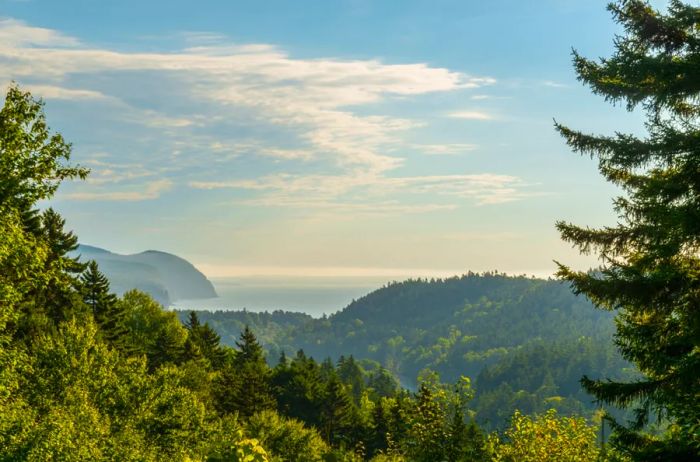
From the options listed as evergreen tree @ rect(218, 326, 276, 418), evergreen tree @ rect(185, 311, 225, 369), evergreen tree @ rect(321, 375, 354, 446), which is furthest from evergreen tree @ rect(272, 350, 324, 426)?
evergreen tree @ rect(218, 326, 276, 418)

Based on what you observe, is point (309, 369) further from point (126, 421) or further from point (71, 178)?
point (71, 178)

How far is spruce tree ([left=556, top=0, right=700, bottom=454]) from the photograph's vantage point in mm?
14500

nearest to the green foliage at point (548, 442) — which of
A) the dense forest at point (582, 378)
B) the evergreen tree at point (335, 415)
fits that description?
the dense forest at point (582, 378)

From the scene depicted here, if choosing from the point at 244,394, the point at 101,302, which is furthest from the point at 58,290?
the point at 244,394

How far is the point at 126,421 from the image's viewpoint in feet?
128

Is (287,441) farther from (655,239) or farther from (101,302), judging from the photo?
(655,239)

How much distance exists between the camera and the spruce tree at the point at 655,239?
14500mm

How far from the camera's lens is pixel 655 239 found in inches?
592

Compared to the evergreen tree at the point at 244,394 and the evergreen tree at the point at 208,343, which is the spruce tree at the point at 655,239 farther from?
the evergreen tree at the point at 208,343

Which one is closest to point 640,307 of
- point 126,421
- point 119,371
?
point 126,421

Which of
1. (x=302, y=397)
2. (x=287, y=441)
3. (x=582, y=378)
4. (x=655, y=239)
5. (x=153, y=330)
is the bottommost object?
(x=302, y=397)

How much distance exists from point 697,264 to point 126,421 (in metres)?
32.9

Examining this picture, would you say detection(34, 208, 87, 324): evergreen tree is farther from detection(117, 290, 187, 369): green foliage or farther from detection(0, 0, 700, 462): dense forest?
detection(117, 290, 187, 369): green foliage

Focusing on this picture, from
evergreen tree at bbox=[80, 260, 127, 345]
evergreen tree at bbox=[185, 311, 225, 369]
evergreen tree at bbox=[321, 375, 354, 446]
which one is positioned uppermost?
evergreen tree at bbox=[80, 260, 127, 345]
